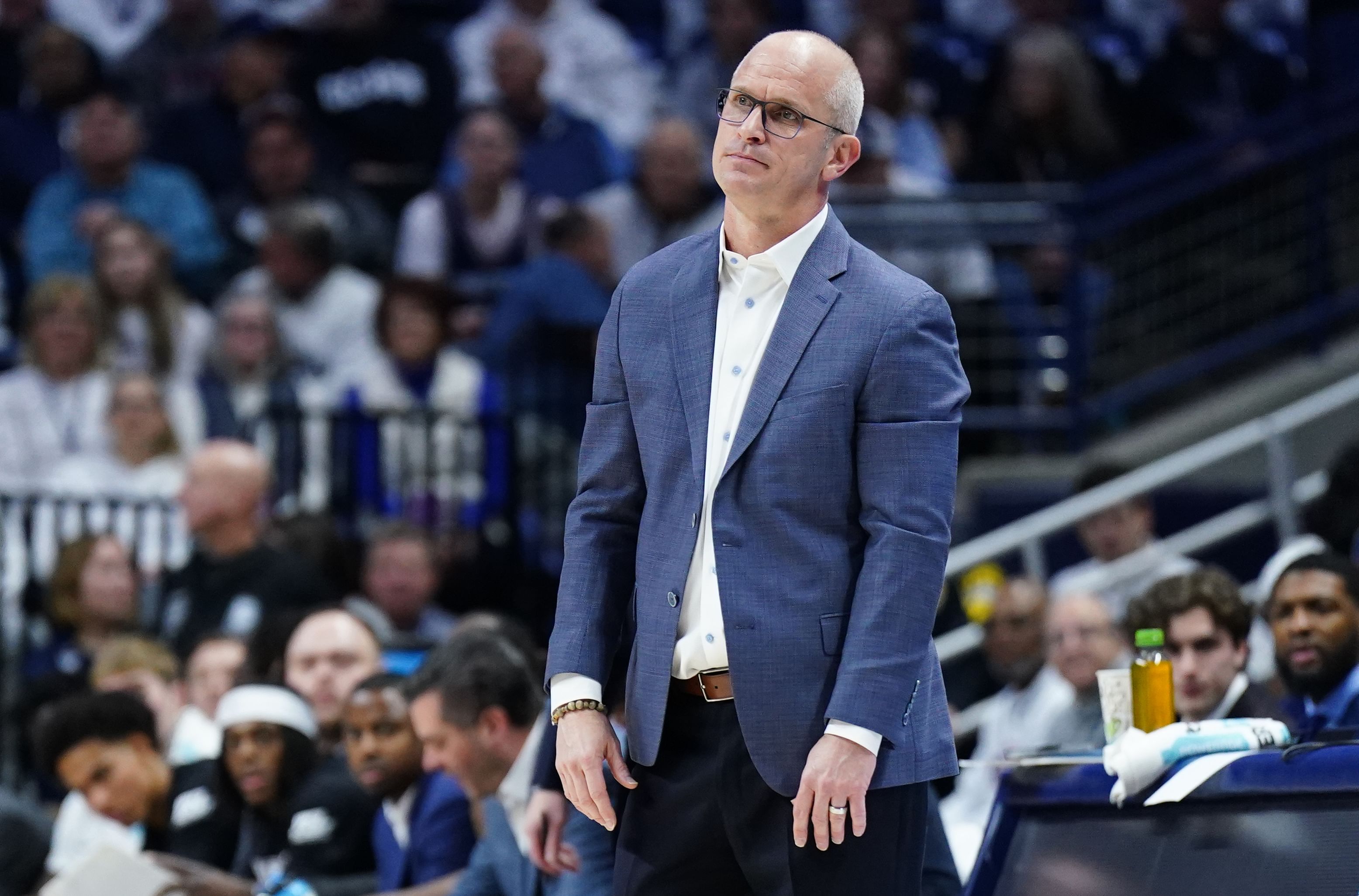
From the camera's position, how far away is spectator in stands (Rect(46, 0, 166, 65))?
1022cm

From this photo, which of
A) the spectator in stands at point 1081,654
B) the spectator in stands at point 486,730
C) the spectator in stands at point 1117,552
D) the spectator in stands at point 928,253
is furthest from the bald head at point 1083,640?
the spectator in stands at point 928,253

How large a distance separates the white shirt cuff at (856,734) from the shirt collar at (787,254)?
1.97ft

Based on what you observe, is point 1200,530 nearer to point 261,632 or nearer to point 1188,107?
point 1188,107

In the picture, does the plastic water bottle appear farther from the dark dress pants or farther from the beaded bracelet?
the beaded bracelet

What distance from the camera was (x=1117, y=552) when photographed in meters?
7.15

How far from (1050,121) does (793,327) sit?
21.9 ft

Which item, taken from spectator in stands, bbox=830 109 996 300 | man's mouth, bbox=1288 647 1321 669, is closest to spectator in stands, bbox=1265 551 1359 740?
man's mouth, bbox=1288 647 1321 669

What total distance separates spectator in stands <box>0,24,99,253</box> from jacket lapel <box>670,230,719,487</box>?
751cm

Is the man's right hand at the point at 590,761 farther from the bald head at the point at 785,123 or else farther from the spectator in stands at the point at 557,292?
the spectator in stands at the point at 557,292

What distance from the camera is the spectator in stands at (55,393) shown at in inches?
321

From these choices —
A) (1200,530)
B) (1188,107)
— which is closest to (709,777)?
(1200,530)

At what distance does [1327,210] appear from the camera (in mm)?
8516

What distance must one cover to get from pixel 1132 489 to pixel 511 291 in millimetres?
2711

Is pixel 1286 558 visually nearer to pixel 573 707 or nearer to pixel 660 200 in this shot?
pixel 573 707
